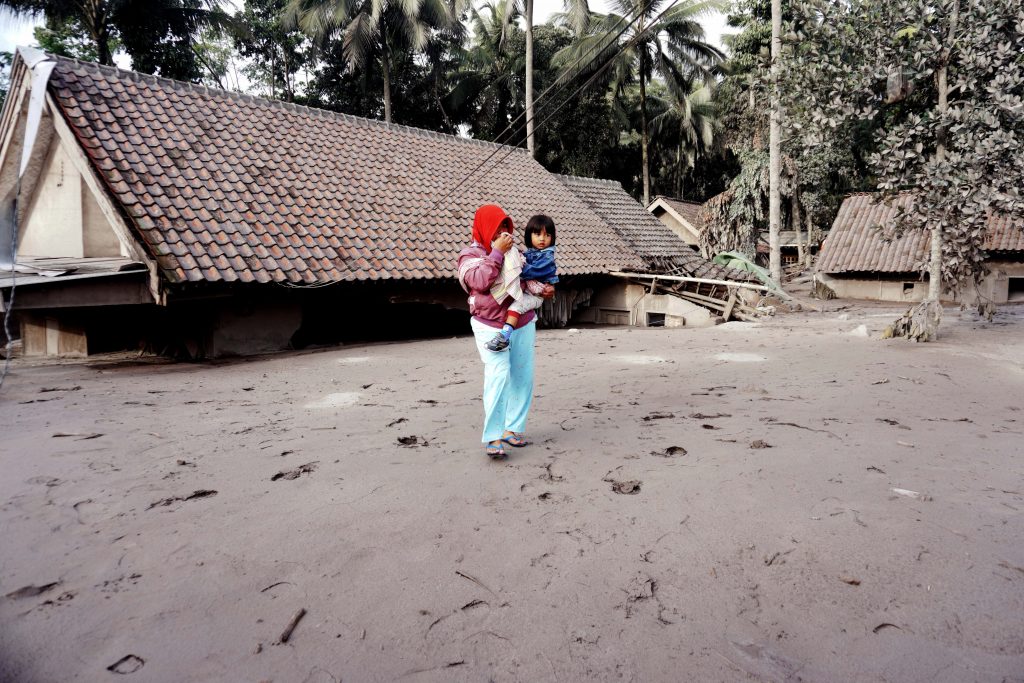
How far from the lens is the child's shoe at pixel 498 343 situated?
3.67m

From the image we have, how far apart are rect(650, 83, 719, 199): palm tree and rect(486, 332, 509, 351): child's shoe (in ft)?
103

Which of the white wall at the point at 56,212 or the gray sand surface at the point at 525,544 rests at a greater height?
the white wall at the point at 56,212

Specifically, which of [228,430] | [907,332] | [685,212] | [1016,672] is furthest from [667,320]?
[685,212]

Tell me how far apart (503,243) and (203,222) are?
24.3ft

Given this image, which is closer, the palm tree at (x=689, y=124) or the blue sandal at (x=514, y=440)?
the blue sandal at (x=514, y=440)

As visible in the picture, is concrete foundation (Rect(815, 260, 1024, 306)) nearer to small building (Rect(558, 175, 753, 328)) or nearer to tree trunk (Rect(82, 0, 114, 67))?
small building (Rect(558, 175, 753, 328))

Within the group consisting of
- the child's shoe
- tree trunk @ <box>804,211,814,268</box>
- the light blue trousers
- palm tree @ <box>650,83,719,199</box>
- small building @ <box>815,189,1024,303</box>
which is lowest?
the light blue trousers

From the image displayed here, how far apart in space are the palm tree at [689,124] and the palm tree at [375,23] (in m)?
13.8

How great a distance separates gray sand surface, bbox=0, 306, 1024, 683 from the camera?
1986mm

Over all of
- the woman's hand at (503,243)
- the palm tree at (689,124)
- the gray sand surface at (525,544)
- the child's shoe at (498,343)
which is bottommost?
the gray sand surface at (525,544)

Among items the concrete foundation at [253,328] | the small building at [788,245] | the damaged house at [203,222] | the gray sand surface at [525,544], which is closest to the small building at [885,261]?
the small building at [788,245]

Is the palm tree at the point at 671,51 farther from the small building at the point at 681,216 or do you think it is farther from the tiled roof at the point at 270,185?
the tiled roof at the point at 270,185

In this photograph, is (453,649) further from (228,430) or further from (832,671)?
(228,430)

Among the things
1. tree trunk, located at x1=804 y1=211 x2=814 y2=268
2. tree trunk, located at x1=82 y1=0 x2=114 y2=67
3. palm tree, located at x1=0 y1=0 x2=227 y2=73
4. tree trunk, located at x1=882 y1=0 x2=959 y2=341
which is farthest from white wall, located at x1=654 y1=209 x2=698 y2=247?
tree trunk, located at x1=82 y1=0 x2=114 y2=67
